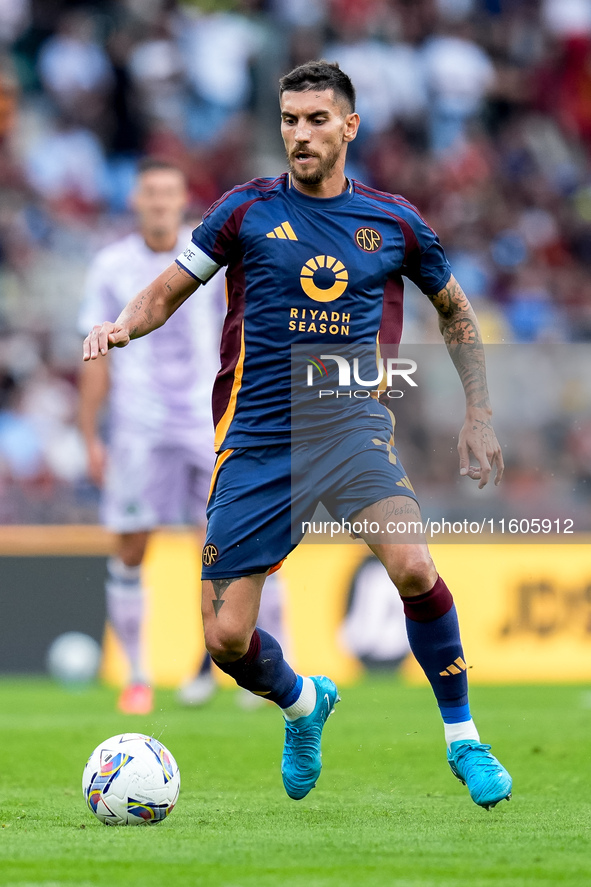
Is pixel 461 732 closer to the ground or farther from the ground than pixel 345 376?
closer to the ground

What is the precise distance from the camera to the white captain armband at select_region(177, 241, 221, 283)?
15.8ft

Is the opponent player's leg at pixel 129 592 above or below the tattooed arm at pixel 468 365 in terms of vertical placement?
below

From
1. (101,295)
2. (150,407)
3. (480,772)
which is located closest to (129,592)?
(150,407)

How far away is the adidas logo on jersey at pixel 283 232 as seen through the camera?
4801mm

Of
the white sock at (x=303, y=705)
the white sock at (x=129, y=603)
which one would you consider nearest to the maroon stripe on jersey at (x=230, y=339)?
the white sock at (x=303, y=705)

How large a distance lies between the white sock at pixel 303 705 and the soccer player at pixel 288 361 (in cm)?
9

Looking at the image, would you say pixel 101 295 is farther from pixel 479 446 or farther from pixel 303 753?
pixel 303 753

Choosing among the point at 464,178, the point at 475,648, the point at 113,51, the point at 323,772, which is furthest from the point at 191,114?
the point at 323,772

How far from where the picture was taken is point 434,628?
4691 millimetres

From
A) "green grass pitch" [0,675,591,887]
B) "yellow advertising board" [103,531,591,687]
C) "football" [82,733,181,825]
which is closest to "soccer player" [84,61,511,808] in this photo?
"green grass pitch" [0,675,591,887]

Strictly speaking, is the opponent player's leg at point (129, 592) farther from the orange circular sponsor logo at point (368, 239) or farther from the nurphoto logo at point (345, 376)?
the orange circular sponsor logo at point (368, 239)

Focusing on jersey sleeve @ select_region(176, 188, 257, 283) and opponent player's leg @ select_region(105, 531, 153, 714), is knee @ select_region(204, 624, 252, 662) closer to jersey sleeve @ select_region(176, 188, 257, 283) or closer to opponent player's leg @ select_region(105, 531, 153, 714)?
jersey sleeve @ select_region(176, 188, 257, 283)

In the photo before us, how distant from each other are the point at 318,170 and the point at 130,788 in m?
2.14

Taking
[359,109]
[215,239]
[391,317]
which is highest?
[359,109]
